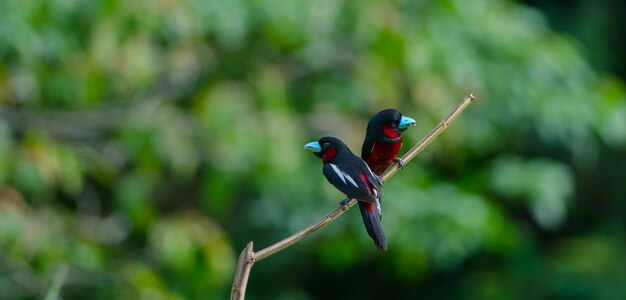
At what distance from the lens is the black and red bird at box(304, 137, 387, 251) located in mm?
1491

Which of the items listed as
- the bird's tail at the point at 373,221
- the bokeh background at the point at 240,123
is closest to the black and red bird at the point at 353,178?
the bird's tail at the point at 373,221

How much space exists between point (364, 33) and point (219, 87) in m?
0.77

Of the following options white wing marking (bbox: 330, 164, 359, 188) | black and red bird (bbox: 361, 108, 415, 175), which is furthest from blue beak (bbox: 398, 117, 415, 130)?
white wing marking (bbox: 330, 164, 359, 188)

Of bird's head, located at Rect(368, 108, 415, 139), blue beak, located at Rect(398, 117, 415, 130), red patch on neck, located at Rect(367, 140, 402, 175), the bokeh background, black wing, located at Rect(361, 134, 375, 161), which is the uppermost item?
the bokeh background

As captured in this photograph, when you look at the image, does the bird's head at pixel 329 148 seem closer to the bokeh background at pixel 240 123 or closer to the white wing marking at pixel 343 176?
the white wing marking at pixel 343 176

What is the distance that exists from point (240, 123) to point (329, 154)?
358 cm

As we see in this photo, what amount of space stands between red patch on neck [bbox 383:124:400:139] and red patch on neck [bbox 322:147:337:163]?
84mm

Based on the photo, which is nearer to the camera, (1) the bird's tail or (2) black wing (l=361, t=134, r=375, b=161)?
(1) the bird's tail

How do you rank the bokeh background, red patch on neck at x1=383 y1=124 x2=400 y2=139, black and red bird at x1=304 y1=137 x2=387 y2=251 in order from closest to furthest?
black and red bird at x1=304 y1=137 x2=387 y2=251, red patch on neck at x1=383 y1=124 x2=400 y2=139, the bokeh background

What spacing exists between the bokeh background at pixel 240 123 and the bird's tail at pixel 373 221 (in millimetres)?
3500

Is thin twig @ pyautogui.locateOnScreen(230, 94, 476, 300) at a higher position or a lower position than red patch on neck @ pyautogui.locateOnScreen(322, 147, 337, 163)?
lower

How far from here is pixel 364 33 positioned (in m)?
5.41

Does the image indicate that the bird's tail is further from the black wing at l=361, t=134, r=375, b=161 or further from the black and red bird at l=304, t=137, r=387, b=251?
the black wing at l=361, t=134, r=375, b=161

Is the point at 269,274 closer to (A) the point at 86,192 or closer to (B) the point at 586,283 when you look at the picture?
(A) the point at 86,192
